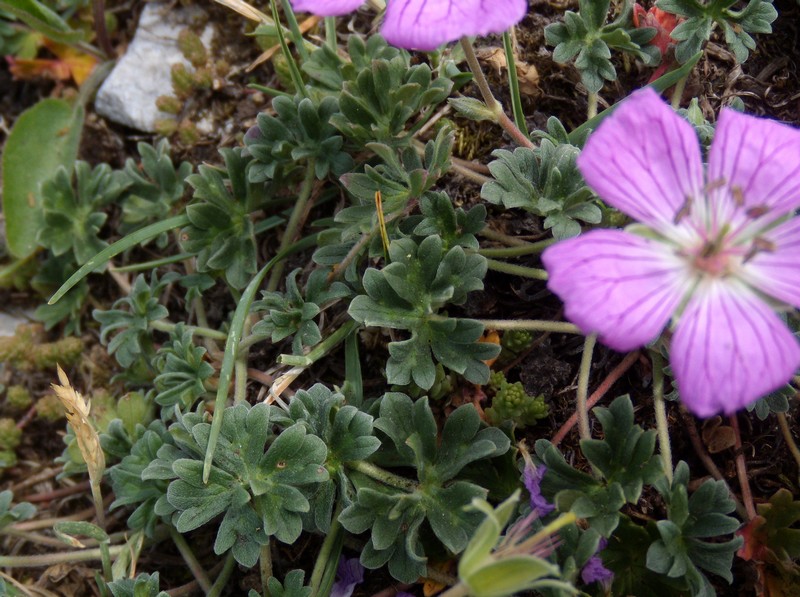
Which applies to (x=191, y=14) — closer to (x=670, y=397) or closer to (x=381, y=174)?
(x=381, y=174)

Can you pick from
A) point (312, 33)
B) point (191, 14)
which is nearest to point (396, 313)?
point (312, 33)

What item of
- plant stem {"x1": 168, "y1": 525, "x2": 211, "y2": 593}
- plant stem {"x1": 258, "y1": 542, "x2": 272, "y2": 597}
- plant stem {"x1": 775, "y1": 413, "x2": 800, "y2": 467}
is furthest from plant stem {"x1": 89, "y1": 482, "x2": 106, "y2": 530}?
plant stem {"x1": 775, "y1": 413, "x2": 800, "y2": 467}

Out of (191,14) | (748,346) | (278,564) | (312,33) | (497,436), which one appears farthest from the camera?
(191,14)

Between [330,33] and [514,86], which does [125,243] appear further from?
[514,86]

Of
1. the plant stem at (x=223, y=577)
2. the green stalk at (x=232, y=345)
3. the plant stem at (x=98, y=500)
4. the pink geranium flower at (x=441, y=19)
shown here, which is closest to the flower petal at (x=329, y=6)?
the pink geranium flower at (x=441, y=19)

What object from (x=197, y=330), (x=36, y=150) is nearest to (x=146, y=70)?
(x=36, y=150)

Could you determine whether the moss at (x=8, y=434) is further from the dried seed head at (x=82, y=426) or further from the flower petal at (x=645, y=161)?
the flower petal at (x=645, y=161)

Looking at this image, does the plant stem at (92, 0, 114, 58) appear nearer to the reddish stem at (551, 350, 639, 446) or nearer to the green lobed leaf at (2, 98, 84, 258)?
the green lobed leaf at (2, 98, 84, 258)
